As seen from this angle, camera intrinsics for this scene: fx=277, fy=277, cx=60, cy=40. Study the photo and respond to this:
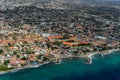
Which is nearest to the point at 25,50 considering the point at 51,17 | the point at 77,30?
the point at 77,30

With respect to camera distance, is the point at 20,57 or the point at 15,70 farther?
the point at 20,57

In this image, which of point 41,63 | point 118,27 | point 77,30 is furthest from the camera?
point 118,27

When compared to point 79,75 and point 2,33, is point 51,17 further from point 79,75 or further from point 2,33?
point 79,75

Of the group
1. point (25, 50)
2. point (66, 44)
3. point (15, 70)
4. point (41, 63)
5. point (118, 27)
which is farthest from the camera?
point (118, 27)

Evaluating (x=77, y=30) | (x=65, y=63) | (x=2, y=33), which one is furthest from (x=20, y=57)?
(x=77, y=30)

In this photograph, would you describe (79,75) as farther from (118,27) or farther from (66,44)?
(118,27)

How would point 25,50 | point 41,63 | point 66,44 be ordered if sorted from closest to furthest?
point 41,63, point 25,50, point 66,44
